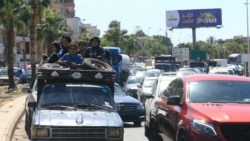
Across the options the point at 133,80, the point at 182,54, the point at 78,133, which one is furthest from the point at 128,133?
the point at 182,54

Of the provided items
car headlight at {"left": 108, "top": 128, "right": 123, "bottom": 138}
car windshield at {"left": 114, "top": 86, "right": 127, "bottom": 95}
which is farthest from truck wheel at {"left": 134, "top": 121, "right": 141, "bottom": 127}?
car headlight at {"left": 108, "top": 128, "right": 123, "bottom": 138}

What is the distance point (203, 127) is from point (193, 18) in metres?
89.8

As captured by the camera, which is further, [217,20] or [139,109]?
[217,20]

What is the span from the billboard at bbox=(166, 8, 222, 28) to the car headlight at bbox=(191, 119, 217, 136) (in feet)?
289

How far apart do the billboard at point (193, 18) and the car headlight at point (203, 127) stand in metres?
88.2

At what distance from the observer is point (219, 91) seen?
1008 cm

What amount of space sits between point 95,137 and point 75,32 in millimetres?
118334

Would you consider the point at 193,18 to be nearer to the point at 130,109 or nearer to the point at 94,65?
the point at 130,109

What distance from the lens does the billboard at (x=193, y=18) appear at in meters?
95.8

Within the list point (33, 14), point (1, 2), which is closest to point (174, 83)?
point (1, 2)

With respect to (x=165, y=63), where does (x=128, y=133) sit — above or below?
below

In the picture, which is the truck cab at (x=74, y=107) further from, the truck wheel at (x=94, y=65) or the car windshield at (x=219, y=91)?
the car windshield at (x=219, y=91)

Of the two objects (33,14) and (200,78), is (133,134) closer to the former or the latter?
(200,78)

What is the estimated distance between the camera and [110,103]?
34.1ft
